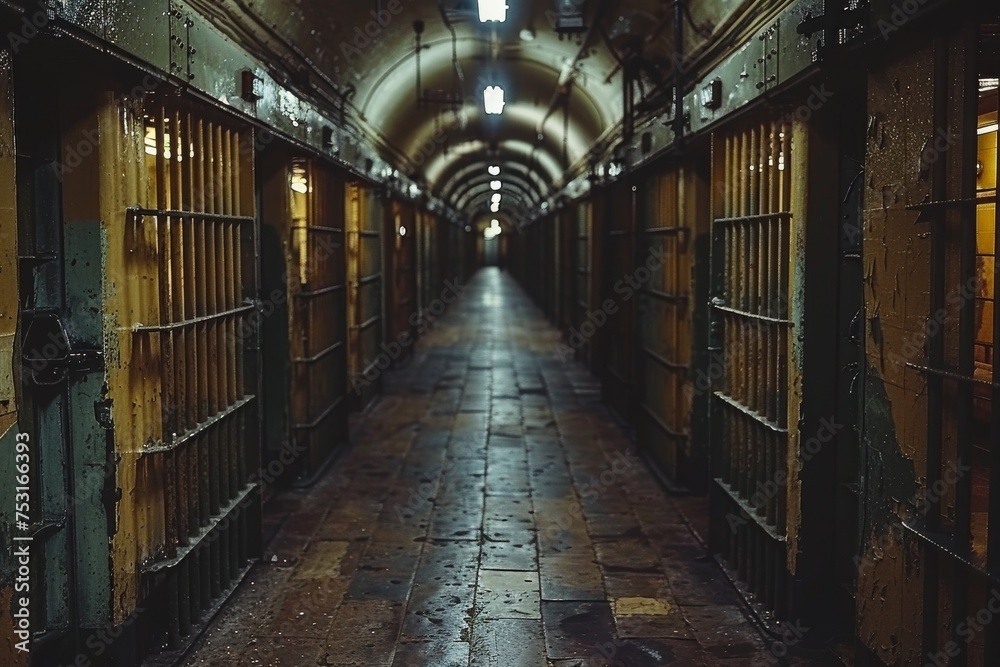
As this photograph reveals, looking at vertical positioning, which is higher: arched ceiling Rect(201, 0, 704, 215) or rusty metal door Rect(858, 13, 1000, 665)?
arched ceiling Rect(201, 0, 704, 215)

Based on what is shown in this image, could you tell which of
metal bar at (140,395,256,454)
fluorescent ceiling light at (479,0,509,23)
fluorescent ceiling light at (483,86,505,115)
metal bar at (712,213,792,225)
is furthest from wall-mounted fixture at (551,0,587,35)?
metal bar at (140,395,256,454)

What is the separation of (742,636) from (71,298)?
388 centimetres

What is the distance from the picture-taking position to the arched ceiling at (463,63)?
8.48 m

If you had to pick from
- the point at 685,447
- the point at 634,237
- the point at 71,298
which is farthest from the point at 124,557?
the point at 634,237

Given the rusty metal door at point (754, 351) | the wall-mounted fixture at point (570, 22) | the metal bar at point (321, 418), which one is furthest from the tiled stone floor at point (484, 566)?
the wall-mounted fixture at point (570, 22)

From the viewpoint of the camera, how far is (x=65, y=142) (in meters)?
4.07
